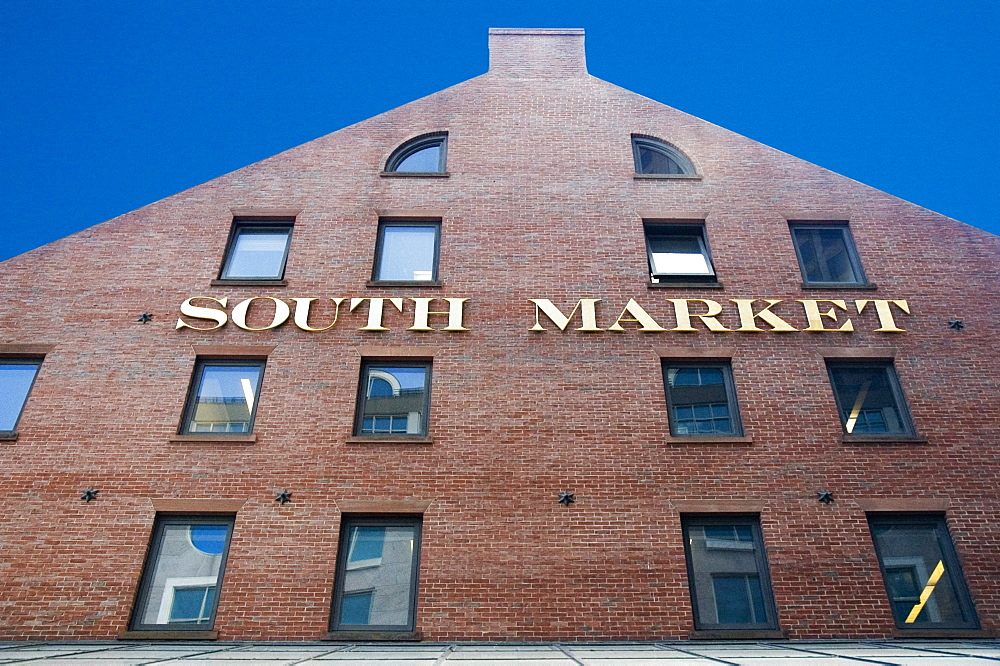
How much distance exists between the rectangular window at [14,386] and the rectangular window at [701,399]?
12067mm

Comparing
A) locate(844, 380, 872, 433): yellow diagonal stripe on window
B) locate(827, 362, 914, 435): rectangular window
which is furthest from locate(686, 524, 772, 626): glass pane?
locate(827, 362, 914, 435): rectangular window

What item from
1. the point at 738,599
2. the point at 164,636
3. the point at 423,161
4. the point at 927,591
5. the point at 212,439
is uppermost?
the point at 423,161

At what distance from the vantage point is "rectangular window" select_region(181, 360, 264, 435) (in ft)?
40.1

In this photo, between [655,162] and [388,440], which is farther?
[655,162]

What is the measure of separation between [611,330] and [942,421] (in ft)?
20.3

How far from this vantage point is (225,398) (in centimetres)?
1252

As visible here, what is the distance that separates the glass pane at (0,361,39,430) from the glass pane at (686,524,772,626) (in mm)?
12301

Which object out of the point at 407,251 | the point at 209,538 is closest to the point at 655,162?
the point at 407,251

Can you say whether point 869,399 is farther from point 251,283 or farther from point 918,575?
point 251,283

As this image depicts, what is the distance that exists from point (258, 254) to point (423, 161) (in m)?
4.74

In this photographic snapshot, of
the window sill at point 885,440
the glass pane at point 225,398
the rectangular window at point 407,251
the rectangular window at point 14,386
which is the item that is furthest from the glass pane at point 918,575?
the rectangular window at point 14,386

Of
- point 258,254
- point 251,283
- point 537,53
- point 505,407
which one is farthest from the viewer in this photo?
point 537,53

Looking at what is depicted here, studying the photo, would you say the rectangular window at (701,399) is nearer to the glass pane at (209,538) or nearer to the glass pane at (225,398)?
the glass pane at (225,398)

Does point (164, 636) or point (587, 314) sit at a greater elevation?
point (587, 314)
